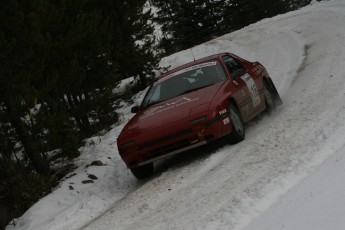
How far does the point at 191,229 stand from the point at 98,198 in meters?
3.27

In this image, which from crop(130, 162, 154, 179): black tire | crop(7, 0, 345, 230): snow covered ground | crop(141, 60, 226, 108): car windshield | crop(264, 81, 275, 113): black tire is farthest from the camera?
crop(264, 81, 275, 113): black tire

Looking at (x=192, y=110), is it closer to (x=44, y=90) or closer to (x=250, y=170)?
(x=250, y=170)

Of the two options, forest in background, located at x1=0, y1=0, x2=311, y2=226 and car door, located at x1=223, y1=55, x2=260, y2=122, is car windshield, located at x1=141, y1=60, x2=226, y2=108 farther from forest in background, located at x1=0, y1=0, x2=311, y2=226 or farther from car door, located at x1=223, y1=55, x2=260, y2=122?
forest in background, located at x1=0, y1=0, x2=311, y2=226

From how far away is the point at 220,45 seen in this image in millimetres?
25719

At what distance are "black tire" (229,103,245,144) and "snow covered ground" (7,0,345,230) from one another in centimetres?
12

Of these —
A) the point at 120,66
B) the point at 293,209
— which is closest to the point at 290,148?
the point at 293,209

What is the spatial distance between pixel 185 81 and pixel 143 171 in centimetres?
184

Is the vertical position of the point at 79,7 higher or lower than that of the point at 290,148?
higher

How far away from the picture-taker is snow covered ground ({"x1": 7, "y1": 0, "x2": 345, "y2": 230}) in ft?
17.3

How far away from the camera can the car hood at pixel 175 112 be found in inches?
328

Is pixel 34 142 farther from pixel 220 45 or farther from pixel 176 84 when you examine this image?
pixel 220 45

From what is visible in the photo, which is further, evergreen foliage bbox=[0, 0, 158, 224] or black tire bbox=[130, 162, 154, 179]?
evergreen foliage bbox=[0, 0, 158, 224]

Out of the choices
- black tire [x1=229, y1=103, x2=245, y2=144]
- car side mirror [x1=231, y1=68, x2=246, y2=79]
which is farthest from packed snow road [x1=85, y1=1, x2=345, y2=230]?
car side mirror [x1=231, y1=68, x2=246, y2=79]

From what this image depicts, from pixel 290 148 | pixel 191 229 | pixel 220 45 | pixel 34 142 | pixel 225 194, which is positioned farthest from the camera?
pixel 220 45
